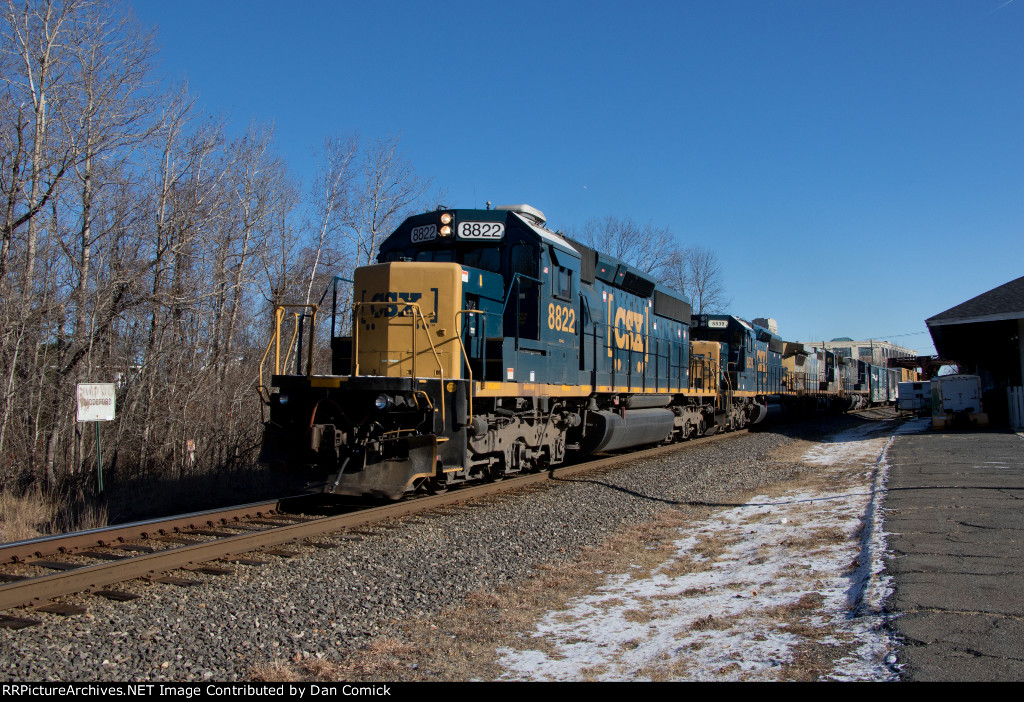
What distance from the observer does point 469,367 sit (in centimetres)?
786

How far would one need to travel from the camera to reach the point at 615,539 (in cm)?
721

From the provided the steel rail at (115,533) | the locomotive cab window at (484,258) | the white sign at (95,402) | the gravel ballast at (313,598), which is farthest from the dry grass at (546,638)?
the white sign at (95,402)

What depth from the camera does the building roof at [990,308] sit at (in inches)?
744

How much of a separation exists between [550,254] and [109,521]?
22.2 feet

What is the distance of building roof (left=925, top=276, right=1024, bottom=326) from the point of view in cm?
1889

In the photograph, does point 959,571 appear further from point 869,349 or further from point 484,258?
point 869,349

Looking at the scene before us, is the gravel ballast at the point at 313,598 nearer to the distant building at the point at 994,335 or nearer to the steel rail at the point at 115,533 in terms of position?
the steel rail at the point at 115,533

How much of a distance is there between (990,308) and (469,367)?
1879 centimetres

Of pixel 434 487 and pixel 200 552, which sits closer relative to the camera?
pixel 200 552

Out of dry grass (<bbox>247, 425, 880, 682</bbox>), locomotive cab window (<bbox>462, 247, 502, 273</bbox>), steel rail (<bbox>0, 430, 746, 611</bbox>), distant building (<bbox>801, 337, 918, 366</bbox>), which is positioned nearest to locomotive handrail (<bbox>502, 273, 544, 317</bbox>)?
locomotive cab window (<bbox>462, 247, 502, 273</bbox>)

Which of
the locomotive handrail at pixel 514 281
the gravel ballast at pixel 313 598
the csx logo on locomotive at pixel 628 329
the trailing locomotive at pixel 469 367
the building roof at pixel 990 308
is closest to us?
the gravel ballast at pixel 313 598

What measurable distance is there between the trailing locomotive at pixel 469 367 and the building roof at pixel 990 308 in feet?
37.0

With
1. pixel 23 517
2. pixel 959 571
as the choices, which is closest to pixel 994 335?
pixel 959 571

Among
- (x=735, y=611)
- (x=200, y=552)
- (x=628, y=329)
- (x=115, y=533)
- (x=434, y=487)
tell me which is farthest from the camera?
(x=628, y=329)
